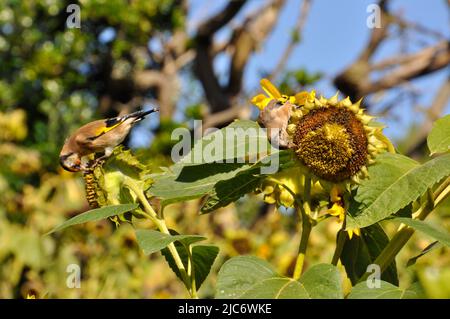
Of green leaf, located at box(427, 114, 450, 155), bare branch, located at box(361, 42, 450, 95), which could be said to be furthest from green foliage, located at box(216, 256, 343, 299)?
bare branch, located at box(361, 42, 450, 95)

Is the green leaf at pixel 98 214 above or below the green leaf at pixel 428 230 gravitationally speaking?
above

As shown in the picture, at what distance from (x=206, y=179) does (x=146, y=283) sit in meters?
1.25

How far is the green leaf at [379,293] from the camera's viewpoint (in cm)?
34

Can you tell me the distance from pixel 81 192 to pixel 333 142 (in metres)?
2.06

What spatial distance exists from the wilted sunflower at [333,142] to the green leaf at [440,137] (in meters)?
0.03

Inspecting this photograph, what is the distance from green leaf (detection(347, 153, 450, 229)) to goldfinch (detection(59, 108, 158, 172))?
0.16 meters

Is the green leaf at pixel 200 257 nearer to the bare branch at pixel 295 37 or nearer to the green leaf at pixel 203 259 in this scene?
the green leaf at pixel 203 259

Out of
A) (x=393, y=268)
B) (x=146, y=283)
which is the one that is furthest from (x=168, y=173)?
(x=146, y=283)

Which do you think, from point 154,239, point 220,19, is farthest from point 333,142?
point 220,19

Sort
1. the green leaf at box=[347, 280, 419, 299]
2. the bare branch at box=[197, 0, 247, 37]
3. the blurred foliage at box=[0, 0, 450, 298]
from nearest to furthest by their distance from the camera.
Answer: the green leaf at box=[347, 280, 419, 299]
the blurred foliage at box=[0, 0, 450, 298]
the bare branch at box=[197, 0, 247, 37]

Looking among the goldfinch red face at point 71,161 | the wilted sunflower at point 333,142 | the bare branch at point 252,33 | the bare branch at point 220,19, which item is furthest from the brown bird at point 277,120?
the bare branch at point 252,33

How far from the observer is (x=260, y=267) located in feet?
1.26

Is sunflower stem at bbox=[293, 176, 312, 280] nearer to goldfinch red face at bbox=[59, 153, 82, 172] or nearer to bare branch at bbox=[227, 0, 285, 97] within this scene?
goldfinch red face at bbox=[59, 153, 82, 172]

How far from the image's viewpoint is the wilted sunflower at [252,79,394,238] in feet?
1.31
